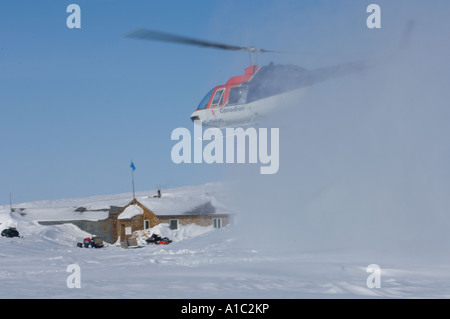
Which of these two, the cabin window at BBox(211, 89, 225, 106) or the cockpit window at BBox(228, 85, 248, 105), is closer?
the cockpit window at BBox(228, 85, 248, 105)

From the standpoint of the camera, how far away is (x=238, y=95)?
21.2 metres

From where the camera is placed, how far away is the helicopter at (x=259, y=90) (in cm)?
2006

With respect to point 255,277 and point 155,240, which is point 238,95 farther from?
point 155,240

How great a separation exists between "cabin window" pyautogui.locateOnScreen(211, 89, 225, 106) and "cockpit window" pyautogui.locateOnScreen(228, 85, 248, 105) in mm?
476

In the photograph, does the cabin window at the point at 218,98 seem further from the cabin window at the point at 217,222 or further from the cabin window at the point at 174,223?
the cabin window at the point at 174,223

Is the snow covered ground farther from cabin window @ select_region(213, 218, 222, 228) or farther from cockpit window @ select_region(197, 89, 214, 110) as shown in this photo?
cabin window @ select_region(213, 218, 222, 228)

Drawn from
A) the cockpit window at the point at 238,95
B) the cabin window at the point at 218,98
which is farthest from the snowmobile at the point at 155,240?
the cockpit window at the point at 238,95

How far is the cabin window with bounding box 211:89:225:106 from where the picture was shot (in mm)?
21688

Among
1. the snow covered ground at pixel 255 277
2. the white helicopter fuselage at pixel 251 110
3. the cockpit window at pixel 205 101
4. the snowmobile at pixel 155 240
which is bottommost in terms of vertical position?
the snowmobile at pixel 155 240

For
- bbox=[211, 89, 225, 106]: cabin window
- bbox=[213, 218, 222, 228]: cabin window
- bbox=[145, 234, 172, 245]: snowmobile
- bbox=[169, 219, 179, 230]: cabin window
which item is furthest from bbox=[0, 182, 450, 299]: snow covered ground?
bbox=[169, 219, 179, 230]: cabin window

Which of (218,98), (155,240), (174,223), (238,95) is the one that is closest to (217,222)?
(174,223)
